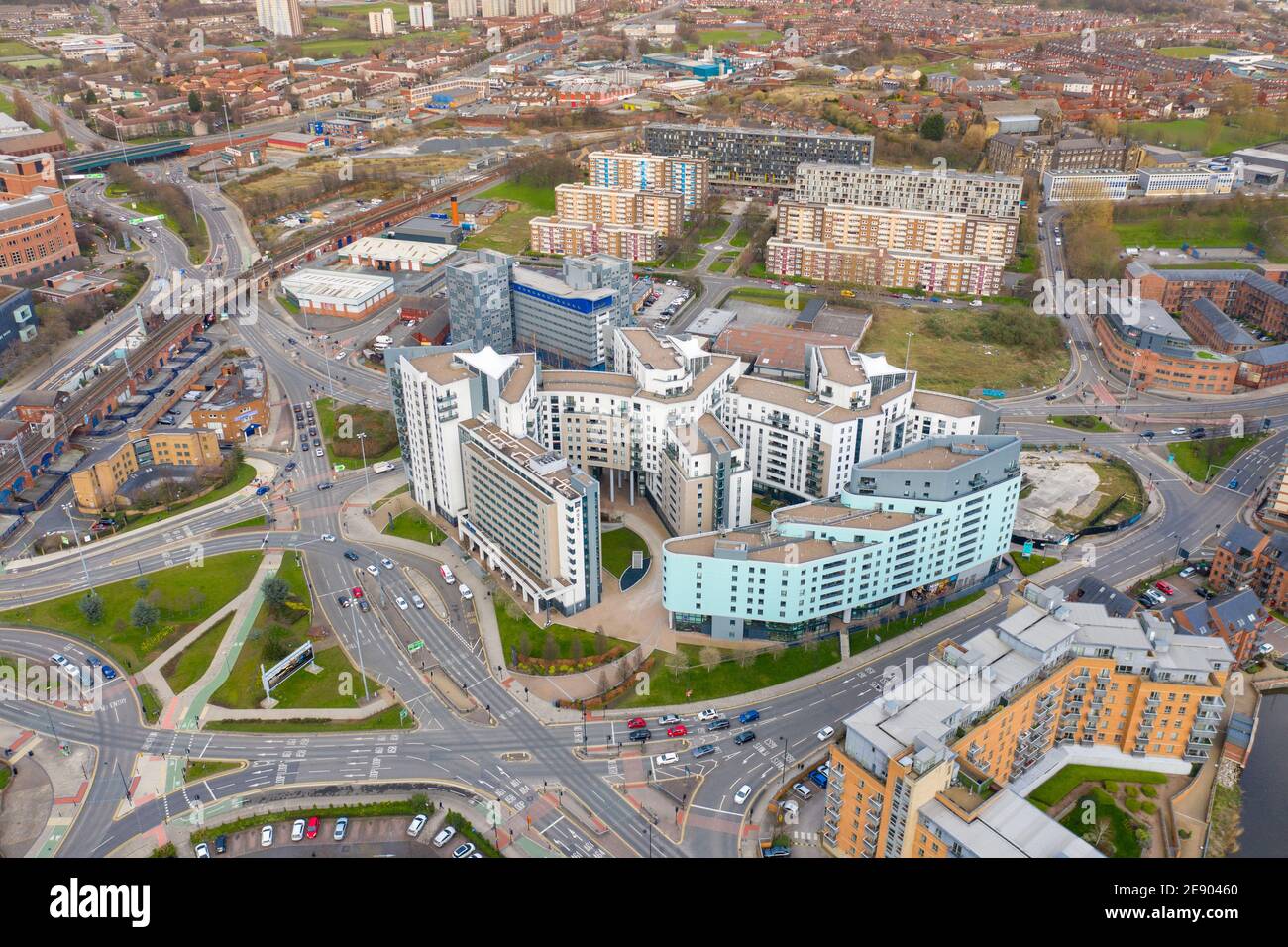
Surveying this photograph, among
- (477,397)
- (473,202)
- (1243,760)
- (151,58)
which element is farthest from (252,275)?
(151,58)

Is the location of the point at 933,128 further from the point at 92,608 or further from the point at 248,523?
the point at 92,608

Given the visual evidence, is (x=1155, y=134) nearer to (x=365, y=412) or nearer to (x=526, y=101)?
(x=526, y=101)

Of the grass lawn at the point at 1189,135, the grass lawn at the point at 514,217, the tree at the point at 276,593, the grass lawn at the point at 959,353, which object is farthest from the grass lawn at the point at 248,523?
the grass lawn at the point at 1189,135

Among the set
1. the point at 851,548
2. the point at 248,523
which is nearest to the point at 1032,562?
the point at 851,548

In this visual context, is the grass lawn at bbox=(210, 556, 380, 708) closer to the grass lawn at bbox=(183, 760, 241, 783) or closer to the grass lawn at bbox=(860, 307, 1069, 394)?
the grass lawn at bbox=(183, 760, 241, 783)

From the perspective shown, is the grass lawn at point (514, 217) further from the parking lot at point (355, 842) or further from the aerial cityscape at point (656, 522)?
the parking lot at point (355, 842)
